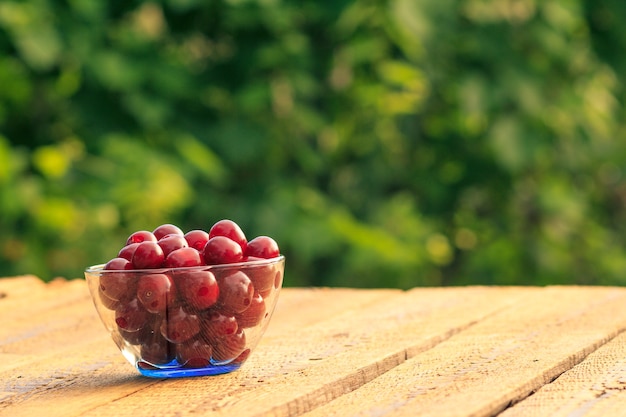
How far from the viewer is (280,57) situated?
286cm

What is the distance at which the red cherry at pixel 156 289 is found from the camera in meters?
0.94

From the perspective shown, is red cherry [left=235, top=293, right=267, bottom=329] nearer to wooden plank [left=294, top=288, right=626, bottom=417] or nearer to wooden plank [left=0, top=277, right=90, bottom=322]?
wooden plank [left=294, top=288, right=626, bottom=417]

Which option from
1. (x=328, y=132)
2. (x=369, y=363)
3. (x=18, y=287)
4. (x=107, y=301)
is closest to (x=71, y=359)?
(x=107, y=301)

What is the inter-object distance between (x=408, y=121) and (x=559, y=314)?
1.93 meters

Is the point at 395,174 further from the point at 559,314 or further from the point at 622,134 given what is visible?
the point at 559,314

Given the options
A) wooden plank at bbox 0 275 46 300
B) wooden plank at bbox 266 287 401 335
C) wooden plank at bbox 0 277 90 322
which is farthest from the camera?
wooden plank at bbox 0 275 46 300

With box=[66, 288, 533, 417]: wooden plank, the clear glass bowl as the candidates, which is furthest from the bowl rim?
box=[66, 288, 533, 417]: wooden plank

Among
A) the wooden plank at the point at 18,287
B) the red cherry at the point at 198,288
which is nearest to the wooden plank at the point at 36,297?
the wooden plank at the point at 18,287

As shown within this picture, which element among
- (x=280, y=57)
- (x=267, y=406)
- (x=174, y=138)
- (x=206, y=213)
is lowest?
(x=267, y=406)

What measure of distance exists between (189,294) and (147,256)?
2.1 inches

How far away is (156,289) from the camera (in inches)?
36.9

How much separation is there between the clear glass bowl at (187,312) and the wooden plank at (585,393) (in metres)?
0.26

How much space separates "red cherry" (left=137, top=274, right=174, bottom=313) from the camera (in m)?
0.94

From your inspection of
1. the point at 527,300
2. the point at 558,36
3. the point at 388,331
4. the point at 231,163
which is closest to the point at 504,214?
Result: the point at 558,36
